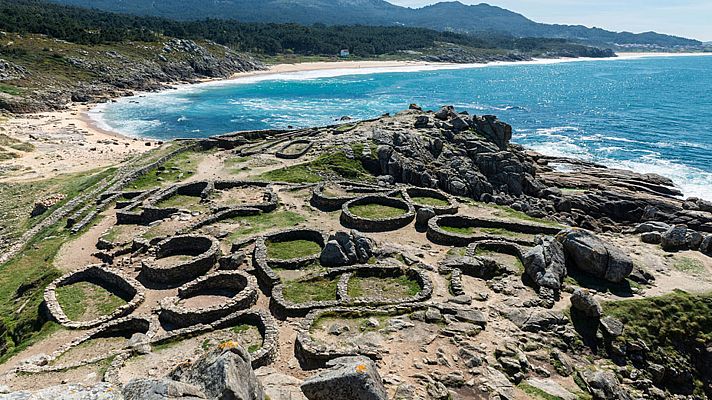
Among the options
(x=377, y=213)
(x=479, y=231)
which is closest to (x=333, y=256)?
(x=377, y=213)

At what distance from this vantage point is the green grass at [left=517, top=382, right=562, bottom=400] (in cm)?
1659

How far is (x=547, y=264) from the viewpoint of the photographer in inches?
979

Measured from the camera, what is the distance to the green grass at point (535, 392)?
1659cm

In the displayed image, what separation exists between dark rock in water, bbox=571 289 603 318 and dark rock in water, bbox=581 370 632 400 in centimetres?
348

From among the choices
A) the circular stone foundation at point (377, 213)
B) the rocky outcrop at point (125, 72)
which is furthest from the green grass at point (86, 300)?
the rocky outcrop at point (125, 72)

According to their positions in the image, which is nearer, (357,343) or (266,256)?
(357,343)

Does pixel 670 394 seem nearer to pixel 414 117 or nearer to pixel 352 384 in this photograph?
→ pixel 352 384

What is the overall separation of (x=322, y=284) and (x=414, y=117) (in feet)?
125

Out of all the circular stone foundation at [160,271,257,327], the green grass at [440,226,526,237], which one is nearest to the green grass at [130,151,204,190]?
the circular stone foundation at [160,271,257,327]

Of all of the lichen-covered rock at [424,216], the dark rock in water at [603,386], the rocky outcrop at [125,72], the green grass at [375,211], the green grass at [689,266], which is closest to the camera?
the dark rock in water at [603,386]

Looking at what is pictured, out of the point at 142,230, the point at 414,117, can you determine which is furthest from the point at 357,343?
the point at 414,117

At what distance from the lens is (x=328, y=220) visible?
111 ft

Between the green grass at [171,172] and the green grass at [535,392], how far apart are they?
1326 inches

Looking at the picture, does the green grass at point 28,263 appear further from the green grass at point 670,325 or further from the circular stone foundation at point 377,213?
Result: the green grass at point 670,325
